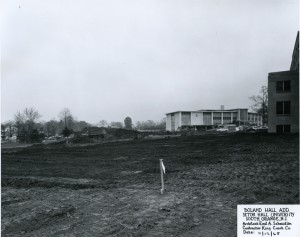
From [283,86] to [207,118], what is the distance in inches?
2705

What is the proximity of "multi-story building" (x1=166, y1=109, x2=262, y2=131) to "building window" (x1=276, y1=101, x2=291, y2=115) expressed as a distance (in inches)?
2557

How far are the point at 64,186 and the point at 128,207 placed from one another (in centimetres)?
437

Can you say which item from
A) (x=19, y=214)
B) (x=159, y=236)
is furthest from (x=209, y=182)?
(x=19, y=214)

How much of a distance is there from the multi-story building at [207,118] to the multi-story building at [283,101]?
64.5m

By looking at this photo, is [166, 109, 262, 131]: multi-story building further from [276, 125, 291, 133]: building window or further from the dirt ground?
the dirt ground

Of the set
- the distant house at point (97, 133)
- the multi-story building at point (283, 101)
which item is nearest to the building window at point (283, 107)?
the multi-story building at point (283, 101)

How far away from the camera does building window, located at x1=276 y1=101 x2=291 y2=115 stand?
3462 centimetres

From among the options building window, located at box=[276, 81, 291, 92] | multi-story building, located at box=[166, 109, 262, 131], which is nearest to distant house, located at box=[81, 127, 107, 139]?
building window, located at box=[276, 81, 291, 92]

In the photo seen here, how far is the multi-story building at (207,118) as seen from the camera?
332 feet

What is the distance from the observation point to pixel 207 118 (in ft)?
341

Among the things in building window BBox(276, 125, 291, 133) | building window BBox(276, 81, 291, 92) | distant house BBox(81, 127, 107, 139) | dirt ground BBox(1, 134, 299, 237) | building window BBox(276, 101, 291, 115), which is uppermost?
building window BBox(276, 81, 291, 92)

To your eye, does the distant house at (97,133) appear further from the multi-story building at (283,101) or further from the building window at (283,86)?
the building window at (283,86)

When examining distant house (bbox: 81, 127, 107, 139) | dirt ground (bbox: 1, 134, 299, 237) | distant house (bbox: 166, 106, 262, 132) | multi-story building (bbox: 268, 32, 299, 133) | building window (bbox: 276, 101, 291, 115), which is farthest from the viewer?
distant house (bbox: 166, 106, 262, 132)

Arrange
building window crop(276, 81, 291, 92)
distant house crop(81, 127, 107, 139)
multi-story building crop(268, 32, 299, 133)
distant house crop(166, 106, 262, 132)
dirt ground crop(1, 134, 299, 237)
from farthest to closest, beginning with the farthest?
1. distant house crop(166, 106, 262, 132)
2. distant house crop(81, 127, 107, 139)
3. building window crop(276, 81, 291, 92)
4. multi-story building crop(268, 32, 299, 133)
5. dirt ground crop(1, 134, 299, 237)
